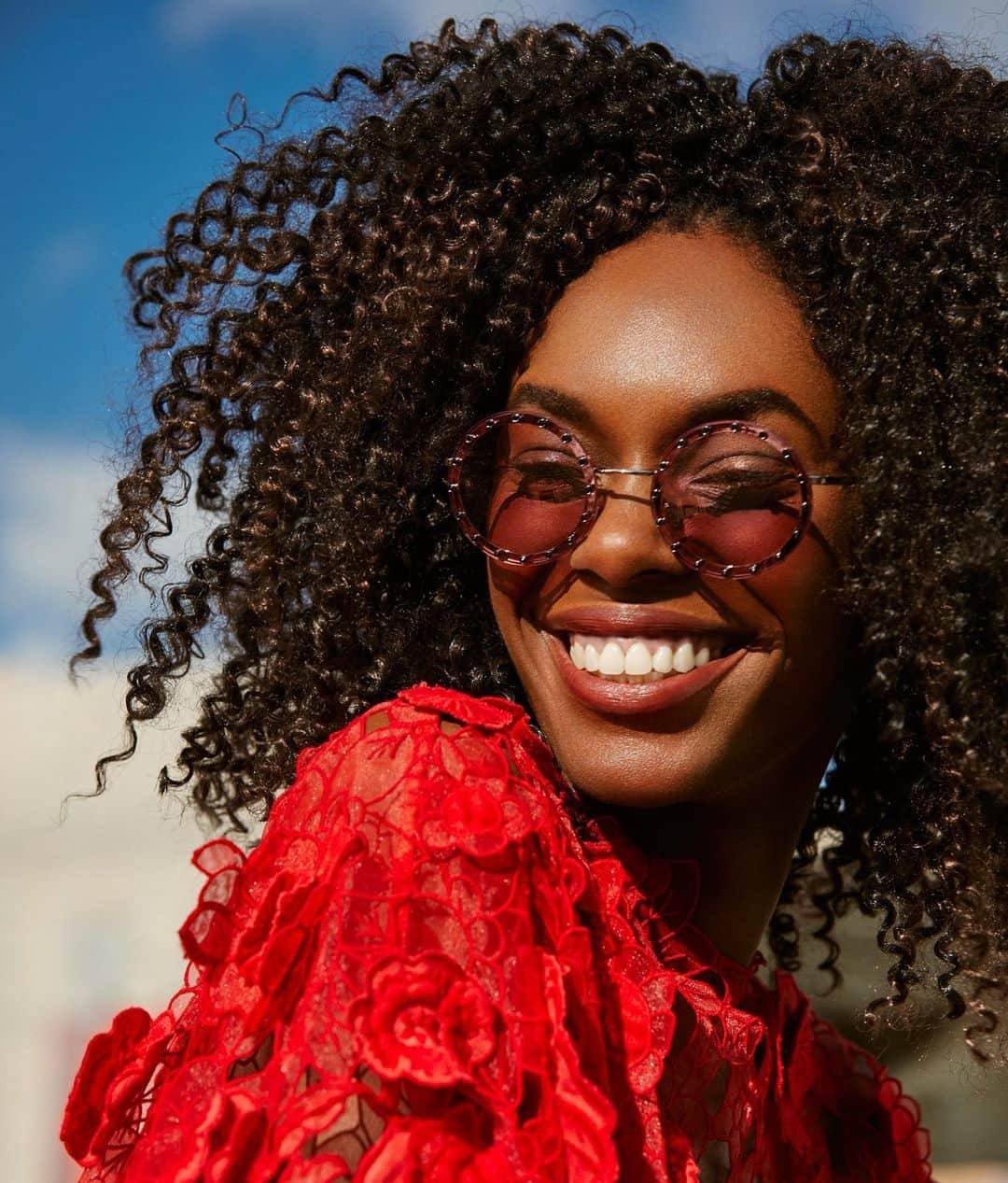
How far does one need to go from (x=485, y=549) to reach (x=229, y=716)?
81 cm

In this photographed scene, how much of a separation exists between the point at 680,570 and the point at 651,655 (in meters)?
0.13

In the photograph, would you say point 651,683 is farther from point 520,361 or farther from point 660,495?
point 520,361

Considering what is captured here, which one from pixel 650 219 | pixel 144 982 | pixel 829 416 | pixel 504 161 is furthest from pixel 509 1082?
pixel 144 982

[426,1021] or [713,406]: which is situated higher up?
[713,406]

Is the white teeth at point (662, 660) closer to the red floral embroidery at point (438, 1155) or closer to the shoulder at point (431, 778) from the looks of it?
the shoulder at point (431, 778)

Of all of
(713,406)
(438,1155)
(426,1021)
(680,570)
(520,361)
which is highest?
(520,361)

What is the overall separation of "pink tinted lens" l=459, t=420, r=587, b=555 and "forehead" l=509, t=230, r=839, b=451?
6 cm

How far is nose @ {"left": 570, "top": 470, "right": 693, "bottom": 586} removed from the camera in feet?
7.08

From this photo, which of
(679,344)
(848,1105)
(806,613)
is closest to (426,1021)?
(806,613)

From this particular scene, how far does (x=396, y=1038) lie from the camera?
1.66 m

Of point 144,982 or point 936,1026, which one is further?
point 144,982

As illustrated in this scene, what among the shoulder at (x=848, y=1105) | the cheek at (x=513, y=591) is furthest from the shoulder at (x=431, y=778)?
the shoulder at (x=848, y=1105)

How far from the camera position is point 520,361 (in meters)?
2.45

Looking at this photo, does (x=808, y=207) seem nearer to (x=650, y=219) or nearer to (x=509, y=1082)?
(x=650, y=219)
